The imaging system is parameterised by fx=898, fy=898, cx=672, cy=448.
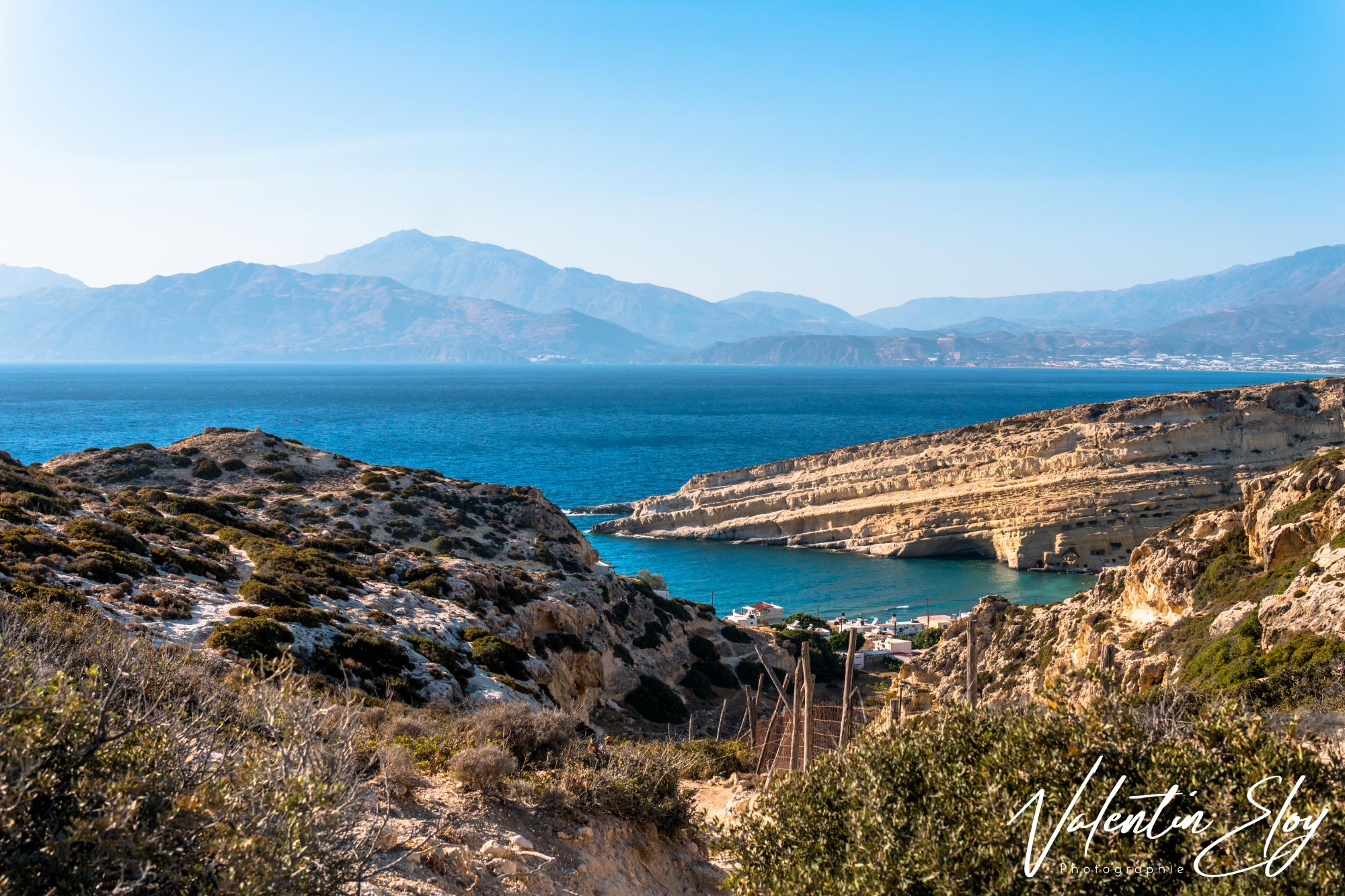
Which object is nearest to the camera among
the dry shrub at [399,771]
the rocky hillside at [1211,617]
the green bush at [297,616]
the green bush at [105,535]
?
the dry shrub at [399,771]

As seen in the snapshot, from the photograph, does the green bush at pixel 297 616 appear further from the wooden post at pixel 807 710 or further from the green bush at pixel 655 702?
the wooden post at pixel 807 710

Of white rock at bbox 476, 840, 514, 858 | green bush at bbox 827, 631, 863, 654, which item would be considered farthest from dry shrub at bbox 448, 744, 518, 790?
green bush at bbox 827, 631, 863, 654

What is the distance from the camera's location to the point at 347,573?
84.8ft

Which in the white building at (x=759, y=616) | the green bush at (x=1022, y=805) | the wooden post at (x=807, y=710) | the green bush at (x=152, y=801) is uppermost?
the green bush at (x=152, y=801)

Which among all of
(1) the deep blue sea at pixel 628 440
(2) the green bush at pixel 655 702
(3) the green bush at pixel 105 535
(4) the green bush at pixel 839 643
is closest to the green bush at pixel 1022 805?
(2) the green bush at pixel 655 702

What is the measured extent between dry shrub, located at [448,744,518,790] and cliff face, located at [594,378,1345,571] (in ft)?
189

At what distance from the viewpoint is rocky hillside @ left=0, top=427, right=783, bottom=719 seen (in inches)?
725

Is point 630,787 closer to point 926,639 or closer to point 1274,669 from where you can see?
point 1274,669

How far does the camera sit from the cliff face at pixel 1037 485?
6325 centimetres

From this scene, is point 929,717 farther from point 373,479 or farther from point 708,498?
point 708,498

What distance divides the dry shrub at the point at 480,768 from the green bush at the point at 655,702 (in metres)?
16.8

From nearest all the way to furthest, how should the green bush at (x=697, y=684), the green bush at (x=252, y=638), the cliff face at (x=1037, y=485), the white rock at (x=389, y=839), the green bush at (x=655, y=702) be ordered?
the white rock at (x=389, y=839) → the green bush at (x=252, y=638) → the green bush at (x=655, y=702) → the green bush at (x=697, y=684) → the cliff face at (x=1037, y=485)

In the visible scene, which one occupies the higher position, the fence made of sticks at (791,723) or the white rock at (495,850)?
the white rock at (495,850)

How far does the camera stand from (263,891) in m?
5.26
